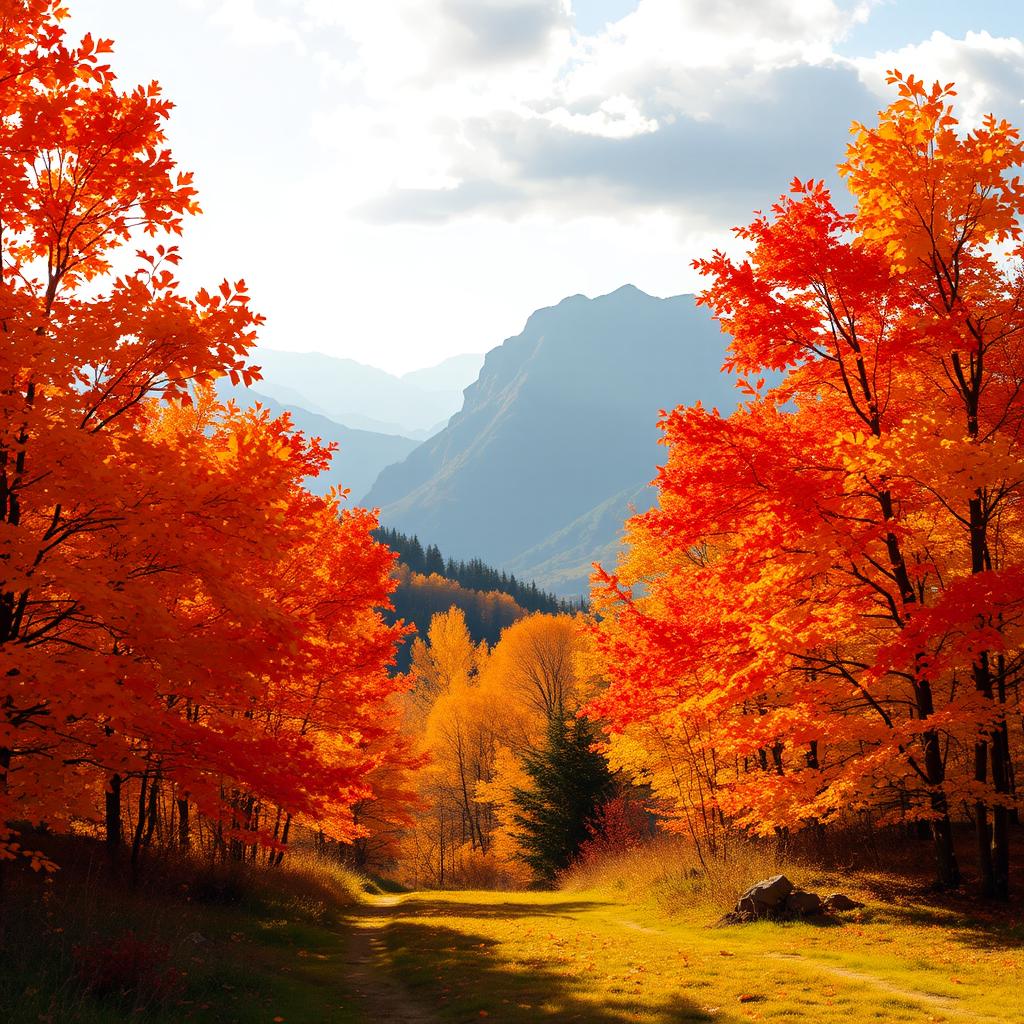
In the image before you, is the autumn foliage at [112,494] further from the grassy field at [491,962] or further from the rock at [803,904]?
the rock at [803,904]

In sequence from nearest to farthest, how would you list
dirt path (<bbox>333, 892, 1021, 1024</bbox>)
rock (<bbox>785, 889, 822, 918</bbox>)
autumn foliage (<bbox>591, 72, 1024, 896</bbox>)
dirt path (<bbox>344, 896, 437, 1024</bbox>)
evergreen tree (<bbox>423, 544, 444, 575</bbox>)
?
1. dirt path (<bbox>333, 892, 1021, 1024</bbox>)
2. dirt path (<bbox>344, 896, 437, 1024</bbox>)
3. autumn foliage (<bbox>591, 72, 1024, 896</bbox>)
4. rock (<bbox>785, 889, 822, 918</bbox>)
5. evergreen tree (<bbox>423, 544, 444, 575</bbox>)

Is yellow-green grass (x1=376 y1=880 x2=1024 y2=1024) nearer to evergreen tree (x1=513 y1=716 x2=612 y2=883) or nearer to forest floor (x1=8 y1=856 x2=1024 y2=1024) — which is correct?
forest floor (x1=8 y1=856 x2=1024 y2=1024)

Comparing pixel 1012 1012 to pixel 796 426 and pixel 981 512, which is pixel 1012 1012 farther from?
pixel 796 426

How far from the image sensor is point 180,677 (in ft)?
28.2

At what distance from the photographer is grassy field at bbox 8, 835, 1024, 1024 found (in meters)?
8.27

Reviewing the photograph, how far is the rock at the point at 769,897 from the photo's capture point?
13.9m

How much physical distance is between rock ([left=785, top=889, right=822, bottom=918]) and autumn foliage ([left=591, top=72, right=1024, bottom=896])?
144 centimetres

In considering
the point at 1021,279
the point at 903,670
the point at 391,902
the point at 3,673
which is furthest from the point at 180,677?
the point at 391,902

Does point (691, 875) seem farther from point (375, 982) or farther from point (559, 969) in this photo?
point (375, 982)

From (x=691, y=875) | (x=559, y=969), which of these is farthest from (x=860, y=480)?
(x=691, y=875)

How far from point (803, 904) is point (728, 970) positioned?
11.7 feet

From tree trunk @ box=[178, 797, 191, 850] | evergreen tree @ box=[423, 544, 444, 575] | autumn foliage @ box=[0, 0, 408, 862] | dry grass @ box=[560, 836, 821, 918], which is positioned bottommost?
dry grass @ box=[560, 836, 821, 918]

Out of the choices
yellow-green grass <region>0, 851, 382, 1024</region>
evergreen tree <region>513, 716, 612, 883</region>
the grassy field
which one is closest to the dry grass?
the grassy field

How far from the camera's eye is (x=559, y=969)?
11742 mm
